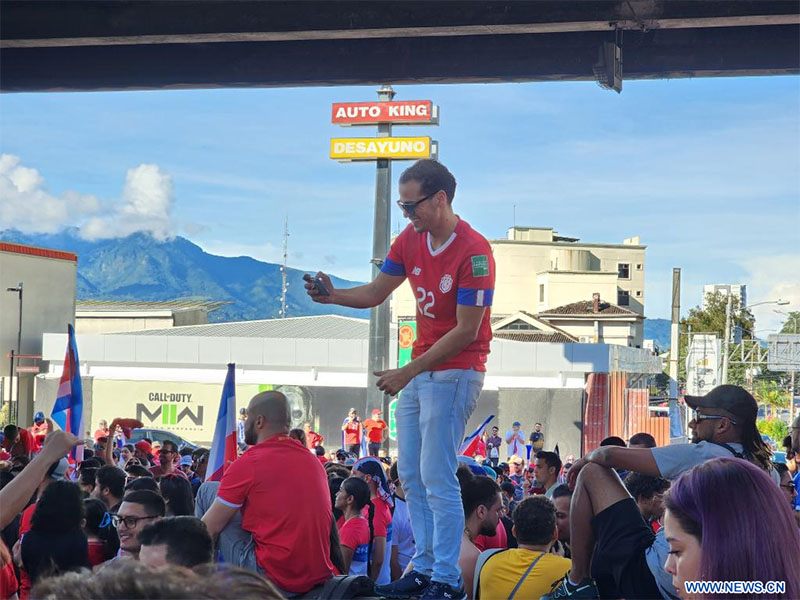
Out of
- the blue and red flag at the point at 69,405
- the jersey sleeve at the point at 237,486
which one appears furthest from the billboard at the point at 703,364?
the jersey sleeve at the point at 237,486

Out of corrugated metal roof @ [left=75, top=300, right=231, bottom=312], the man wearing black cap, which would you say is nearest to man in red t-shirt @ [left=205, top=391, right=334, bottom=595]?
the man wearing black cap

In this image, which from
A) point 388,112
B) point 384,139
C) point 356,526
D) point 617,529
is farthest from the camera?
point 388,112

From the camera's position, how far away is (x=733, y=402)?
5.21 m

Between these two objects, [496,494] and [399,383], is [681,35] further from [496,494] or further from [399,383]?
[399,383]

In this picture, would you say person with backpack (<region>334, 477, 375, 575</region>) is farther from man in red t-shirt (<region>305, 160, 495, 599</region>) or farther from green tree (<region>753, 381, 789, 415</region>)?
green tree (<region>753, 381, 789, 415</region>)

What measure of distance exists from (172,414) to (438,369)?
38.7m

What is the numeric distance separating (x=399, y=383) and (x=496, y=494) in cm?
203

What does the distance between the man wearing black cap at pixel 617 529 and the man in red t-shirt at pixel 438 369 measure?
769mm

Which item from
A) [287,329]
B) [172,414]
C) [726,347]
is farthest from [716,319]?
[172,414]

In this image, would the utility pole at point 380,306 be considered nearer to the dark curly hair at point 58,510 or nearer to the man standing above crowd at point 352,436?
the man standing above crowd at point 352,436

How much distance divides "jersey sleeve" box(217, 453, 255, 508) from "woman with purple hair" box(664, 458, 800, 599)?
126 inches

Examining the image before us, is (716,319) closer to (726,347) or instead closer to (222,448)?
(726,347)

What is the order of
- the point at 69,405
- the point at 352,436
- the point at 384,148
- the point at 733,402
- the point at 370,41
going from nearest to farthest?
1. the point at 733,402
2. the point at 370,41
3. the point at 69,405
4. the point at 352,436
5. the point at 384,148

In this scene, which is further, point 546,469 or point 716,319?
point 716,319
